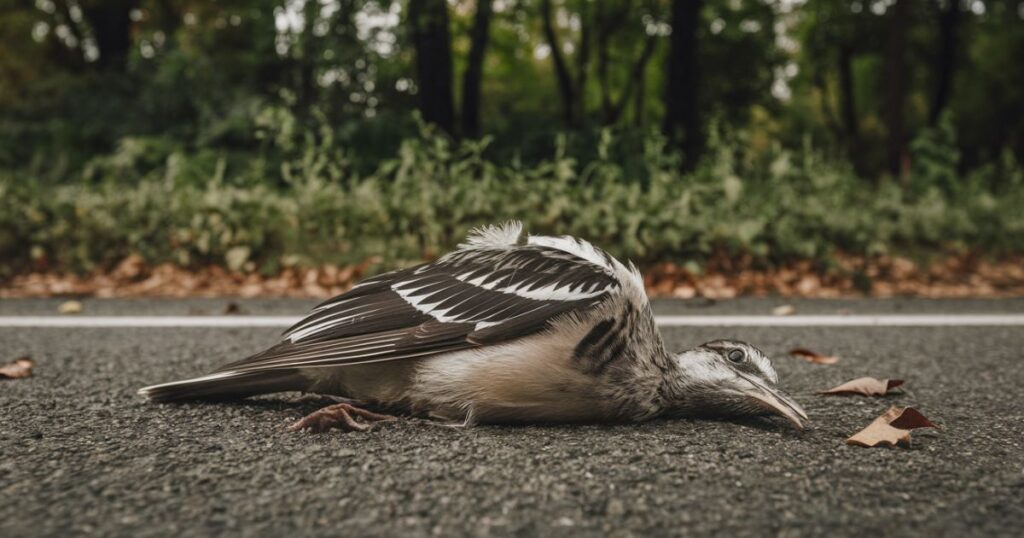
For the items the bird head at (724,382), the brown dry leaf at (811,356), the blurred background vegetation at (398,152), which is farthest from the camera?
the blurred background vegetation at (398,152)

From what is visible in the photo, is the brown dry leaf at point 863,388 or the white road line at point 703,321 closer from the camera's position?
the brown dry leaf at point 863,388

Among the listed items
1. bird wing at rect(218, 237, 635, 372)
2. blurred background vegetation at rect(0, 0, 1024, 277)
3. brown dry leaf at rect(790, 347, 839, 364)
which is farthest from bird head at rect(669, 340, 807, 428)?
blurred background vegetation at rect(0, 0, 1024, 277)

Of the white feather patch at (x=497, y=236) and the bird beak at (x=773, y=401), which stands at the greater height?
the white feather patch at (x=497, y=236)

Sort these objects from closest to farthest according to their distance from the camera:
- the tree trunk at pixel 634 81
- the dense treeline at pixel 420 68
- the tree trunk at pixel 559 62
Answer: the dense treeline at pixel 420 68 → the tree trunk at pixel 559 62 → the tree trunk at pixel 634 81

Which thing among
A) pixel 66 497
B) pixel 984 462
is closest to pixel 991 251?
pixel 984 462

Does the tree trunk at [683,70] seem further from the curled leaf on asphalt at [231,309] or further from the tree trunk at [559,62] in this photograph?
the tree trunk at [559,62]

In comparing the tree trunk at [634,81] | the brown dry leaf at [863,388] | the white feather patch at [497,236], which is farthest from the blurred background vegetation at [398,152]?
the white feather patch at [497,236]

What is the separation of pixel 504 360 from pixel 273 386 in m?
0.80

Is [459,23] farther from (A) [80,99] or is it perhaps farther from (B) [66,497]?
(B) [66,497]

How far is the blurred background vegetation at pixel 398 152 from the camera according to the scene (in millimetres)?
6707

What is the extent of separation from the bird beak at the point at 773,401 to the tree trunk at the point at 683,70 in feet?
30.3

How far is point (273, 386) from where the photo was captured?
98.3 inches

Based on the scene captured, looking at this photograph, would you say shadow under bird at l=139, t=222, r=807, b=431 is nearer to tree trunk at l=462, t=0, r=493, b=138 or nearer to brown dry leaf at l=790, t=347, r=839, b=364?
brown dry leaf at l=790, t=347, r=839, b=364

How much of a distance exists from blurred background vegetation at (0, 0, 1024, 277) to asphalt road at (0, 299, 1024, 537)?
3.83 m
